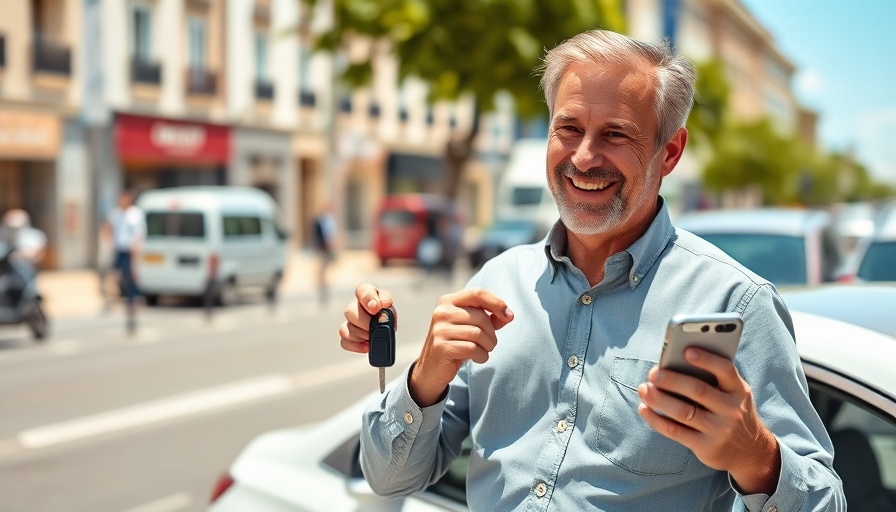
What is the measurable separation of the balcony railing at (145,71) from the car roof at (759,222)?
58.7ft

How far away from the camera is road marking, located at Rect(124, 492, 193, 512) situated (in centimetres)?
561

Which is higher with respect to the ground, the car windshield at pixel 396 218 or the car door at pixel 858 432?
the car door at pixel 858 432

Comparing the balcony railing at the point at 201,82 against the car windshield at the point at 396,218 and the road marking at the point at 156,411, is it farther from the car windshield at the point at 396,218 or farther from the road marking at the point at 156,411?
the road marking at the point at 156,411

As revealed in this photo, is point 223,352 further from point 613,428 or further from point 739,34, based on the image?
point 739,34

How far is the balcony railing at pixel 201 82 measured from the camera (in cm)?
2578

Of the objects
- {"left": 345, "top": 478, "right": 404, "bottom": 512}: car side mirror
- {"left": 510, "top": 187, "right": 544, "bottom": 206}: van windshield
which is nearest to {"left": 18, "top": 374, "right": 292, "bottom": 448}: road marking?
{"left": 345, "top": 478, "right": 404, "bottom": 512}: car side mirror

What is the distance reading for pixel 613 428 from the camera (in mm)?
1742

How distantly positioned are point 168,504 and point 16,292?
753 cm

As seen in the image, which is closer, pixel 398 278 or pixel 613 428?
pixel 613 428

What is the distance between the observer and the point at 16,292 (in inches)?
483

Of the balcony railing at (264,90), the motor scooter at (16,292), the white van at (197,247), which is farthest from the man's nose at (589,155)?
the balcony railing at (264,90)

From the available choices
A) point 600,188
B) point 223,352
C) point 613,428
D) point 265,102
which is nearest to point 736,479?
point 613,428

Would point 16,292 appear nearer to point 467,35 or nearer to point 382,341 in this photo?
point 382,341

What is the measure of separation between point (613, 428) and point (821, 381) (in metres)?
0.47
